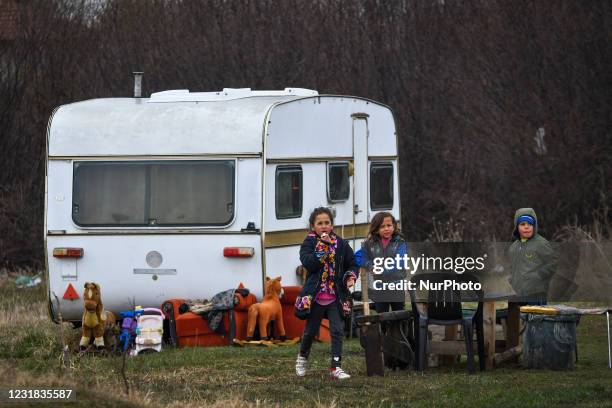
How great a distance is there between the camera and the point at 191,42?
31.1m

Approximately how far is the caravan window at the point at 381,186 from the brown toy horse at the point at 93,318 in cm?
466

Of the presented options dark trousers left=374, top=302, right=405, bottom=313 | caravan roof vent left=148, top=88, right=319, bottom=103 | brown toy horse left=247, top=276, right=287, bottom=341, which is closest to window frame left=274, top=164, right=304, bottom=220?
brown toy horse left=247, top=276, right=287, bottom=341

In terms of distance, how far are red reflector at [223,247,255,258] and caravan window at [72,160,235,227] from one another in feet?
1.32

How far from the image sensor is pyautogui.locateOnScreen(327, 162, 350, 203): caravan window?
1664cm

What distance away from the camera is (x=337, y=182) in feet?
55.4

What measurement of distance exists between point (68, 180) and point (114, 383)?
4814 mm

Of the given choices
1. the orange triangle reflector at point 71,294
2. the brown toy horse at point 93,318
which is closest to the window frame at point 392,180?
the orange triangle reflector at point 71,294

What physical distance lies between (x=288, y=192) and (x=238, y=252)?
115cm

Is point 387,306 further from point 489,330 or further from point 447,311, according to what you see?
point 489,330

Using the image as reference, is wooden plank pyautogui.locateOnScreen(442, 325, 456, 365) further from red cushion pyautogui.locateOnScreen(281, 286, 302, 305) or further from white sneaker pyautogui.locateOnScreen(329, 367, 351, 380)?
red cushion pyautogui.locateOnScreen(281, 286, 302, 305)

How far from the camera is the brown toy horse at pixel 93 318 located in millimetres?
14375

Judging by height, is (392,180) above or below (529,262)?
above

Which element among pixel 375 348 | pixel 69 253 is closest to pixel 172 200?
pixel 69 253

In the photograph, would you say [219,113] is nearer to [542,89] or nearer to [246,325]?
[246,325]
